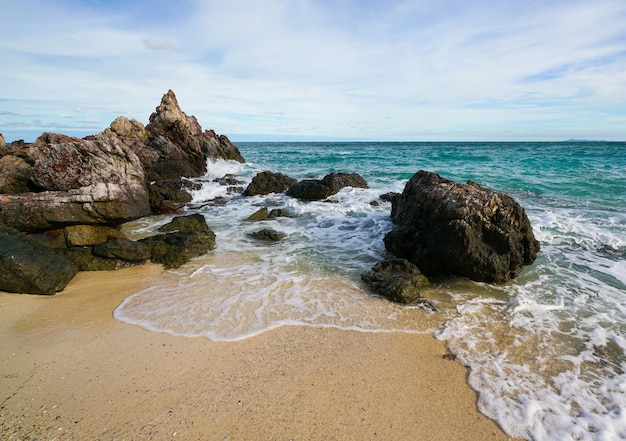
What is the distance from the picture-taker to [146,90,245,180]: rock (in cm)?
1898

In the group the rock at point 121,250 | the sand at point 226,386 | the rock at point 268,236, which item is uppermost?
the rock at point 121,250

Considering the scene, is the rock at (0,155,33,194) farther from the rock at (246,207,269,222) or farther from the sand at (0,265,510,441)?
the rock at (246,207,269,222)

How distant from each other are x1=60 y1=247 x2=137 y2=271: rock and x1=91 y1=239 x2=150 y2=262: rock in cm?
8

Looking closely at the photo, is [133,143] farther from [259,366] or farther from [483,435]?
[483,435]

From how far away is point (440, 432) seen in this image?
2.93 m

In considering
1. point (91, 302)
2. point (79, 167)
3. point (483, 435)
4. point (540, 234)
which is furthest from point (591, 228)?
point (79, 167)

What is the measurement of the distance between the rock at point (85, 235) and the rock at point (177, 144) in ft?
38.6

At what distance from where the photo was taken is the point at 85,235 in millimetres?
6867

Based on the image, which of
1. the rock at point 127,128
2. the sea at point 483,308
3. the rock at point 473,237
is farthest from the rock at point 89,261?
the rock at point 127,128

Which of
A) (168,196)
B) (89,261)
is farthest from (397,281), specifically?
(168,196)

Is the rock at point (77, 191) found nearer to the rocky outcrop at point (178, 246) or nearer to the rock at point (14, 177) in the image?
the rock at point (14, 177)

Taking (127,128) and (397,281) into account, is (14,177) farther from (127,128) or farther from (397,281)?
(127,128)

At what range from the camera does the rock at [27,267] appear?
521 cm

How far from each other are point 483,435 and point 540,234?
23.4 feet
